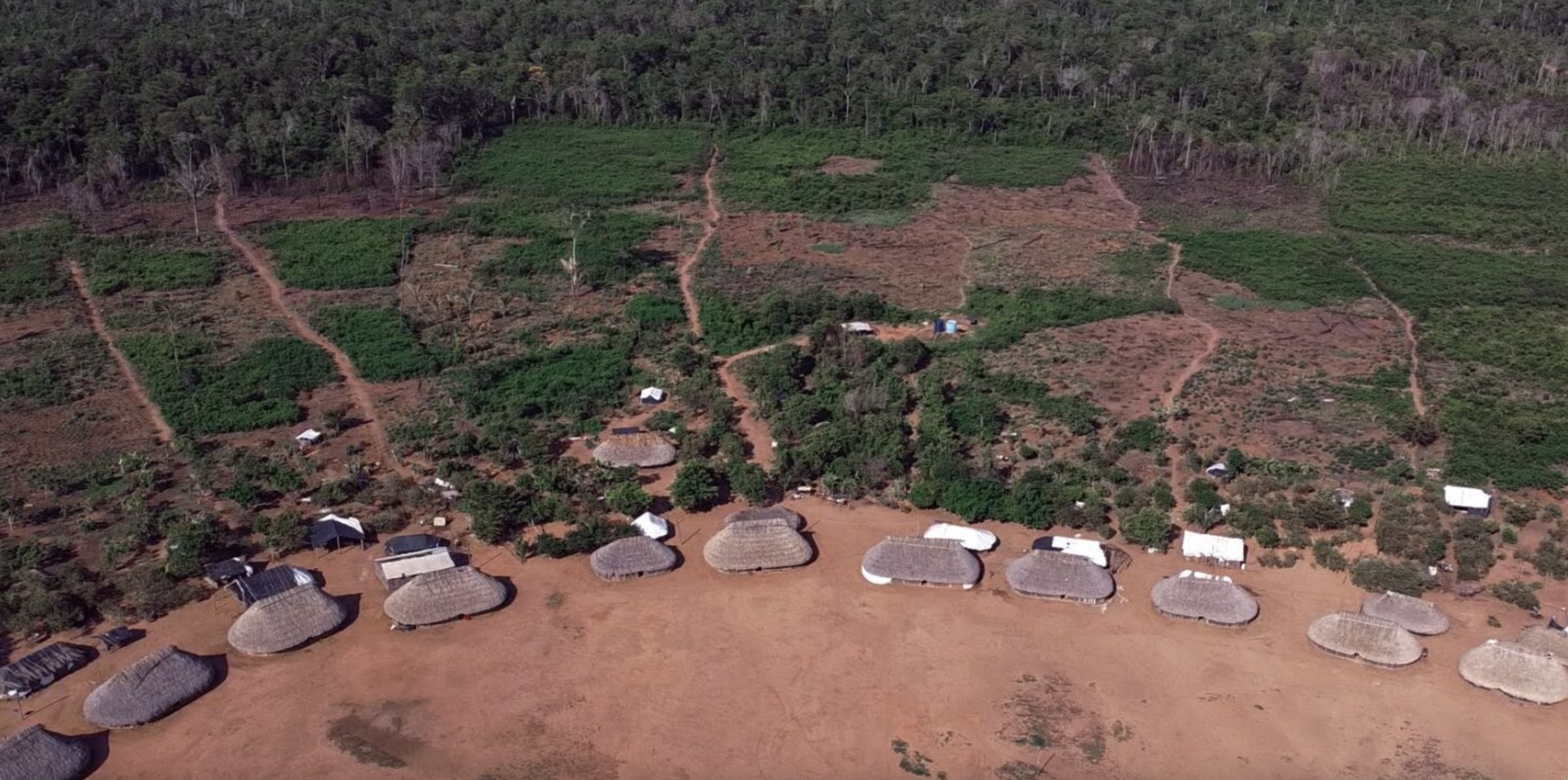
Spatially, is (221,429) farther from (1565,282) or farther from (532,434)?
(1565,282)

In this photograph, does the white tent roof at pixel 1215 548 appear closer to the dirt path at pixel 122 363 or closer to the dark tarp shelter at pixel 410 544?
the dark tarp shelter at pixel 410 544

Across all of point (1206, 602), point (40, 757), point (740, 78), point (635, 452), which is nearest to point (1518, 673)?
point (1206, 602)

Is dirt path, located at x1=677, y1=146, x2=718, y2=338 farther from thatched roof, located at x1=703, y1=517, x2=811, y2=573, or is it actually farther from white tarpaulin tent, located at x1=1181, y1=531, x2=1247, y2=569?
white tarpaulin tent, located at x1=1181, y1=531, x2=1247, y2=569

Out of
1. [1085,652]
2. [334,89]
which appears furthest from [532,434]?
[334,89]

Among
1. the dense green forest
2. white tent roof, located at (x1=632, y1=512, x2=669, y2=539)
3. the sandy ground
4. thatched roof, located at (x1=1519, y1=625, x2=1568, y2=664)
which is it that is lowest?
the sandy ground

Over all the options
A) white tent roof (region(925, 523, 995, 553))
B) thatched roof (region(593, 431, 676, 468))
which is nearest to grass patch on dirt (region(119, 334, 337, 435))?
thatched roof (region(593, 431, 676, 468))

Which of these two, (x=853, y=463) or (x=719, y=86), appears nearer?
(x=853, y=463)

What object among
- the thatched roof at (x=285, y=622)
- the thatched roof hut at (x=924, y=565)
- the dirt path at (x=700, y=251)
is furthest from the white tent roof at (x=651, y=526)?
the dirt path at (x=700, y=251)
